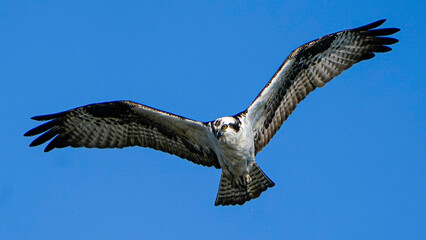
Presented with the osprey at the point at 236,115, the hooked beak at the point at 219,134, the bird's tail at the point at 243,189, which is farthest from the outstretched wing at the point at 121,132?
the hooked beak at the point at 219,134

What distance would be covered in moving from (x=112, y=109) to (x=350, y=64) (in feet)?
12.9

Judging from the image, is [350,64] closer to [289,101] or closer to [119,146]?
[289,101]

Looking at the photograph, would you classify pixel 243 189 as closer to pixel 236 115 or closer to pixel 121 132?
pixel 236 115

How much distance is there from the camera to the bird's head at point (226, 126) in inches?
323

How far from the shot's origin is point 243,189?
901 centimetres

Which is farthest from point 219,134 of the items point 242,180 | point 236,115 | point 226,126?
point 242,180

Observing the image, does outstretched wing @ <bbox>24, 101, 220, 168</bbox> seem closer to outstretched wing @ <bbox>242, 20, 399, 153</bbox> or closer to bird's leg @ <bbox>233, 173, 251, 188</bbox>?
bird's leg @ <bbox>233, 173, 251, 188</bbox>

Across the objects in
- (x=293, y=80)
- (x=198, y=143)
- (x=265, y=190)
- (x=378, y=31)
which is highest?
(x=378, y=31)

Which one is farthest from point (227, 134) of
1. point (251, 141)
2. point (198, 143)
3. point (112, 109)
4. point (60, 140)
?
point (60, 140)

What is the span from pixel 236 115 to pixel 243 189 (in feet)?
4.02

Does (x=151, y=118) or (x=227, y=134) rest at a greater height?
(x=151, y=118)

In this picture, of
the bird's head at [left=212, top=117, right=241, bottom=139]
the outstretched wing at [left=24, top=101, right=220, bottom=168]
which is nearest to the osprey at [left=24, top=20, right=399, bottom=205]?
the outstretched wing at [left=24, top=101, right=220, bottom=168]

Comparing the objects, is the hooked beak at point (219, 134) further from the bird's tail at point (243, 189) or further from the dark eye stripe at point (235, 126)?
the bird's tail at point (243, 189)

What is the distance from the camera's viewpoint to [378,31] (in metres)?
9.29
